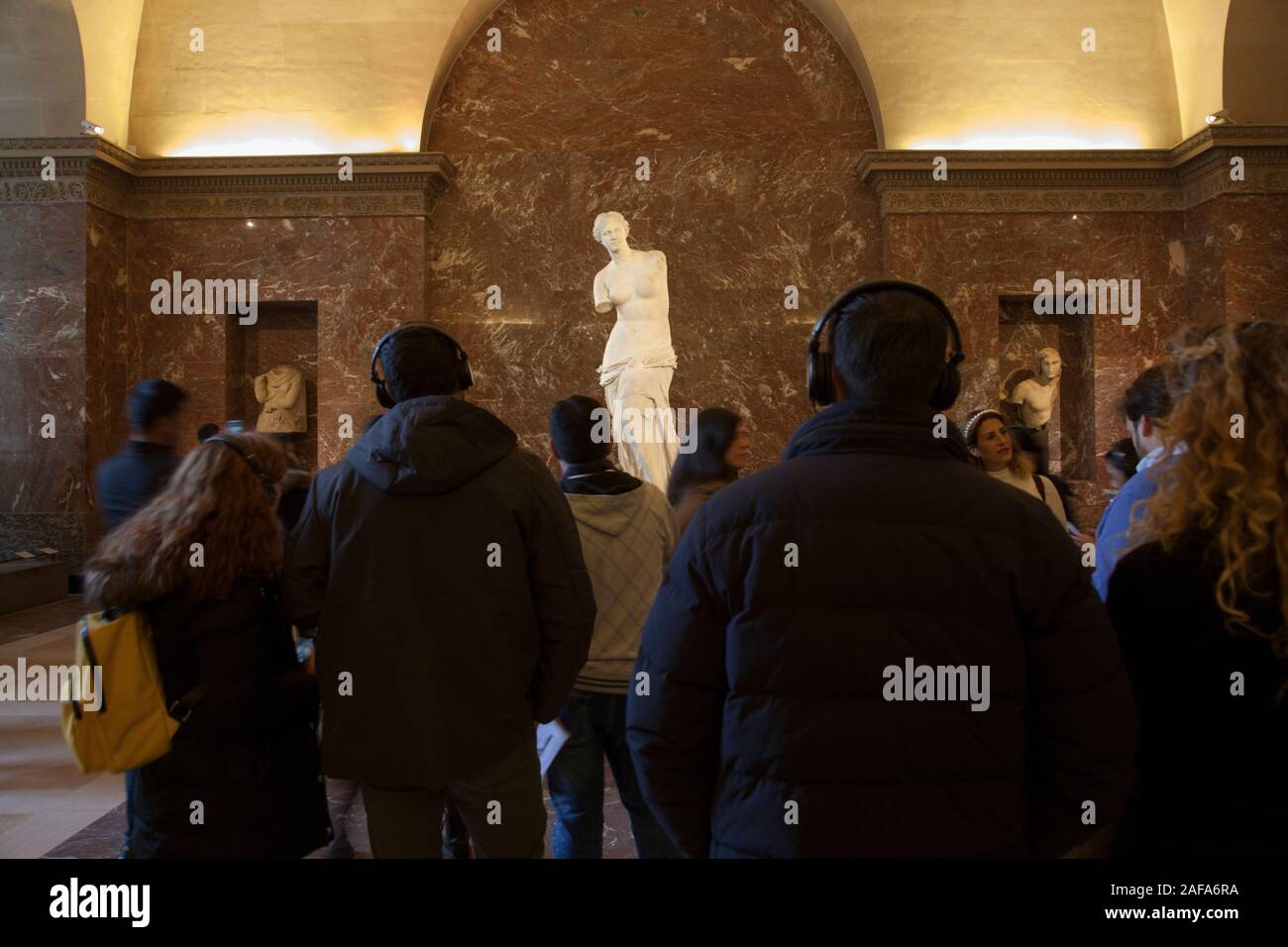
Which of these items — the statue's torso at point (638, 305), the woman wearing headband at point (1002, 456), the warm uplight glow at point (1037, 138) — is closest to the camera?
the woman wearing headband at point (1002, 456)

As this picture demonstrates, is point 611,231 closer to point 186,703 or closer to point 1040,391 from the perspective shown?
point 1040,391

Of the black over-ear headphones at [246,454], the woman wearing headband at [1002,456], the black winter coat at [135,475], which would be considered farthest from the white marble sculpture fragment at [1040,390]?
the black over-ear headphones at [246,454]

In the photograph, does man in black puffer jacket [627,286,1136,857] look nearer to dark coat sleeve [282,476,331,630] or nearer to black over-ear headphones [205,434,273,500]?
dark coat sleeve [282,476,331,630]

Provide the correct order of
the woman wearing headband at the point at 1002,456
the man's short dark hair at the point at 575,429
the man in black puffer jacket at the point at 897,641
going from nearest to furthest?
the man in black puffer jacket at the point at 897,641 → the man's short dark hair at the point at 575,429 → the woman wearing headband at the point at 1002,456

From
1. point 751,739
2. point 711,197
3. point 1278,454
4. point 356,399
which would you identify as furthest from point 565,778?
point 711,197

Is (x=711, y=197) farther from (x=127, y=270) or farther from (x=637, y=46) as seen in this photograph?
(x=127, y=270)

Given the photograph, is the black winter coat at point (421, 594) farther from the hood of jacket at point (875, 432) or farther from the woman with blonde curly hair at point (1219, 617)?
the woman with blonde curly hair at point (1219, 617)

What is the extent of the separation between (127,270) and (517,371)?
454cm

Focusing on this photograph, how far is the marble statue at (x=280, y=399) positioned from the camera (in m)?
11.1

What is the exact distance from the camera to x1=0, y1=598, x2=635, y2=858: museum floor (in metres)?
3.58

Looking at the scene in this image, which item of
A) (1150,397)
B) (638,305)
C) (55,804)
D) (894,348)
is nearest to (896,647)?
(894,348)

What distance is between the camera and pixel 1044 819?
150cm

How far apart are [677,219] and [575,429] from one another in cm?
904

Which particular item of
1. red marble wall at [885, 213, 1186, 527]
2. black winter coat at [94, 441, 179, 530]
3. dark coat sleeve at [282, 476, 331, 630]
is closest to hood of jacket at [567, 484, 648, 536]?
dark coat sleeve at [282, 476, 331, 630]
